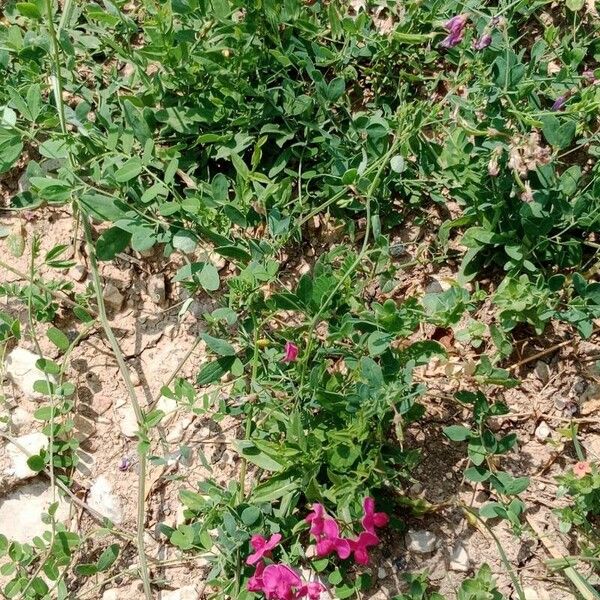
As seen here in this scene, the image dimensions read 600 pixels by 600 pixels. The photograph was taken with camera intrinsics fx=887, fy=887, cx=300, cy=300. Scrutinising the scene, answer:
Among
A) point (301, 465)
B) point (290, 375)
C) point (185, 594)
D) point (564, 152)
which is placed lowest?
point (185, 594)

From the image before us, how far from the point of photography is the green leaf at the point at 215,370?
249 centimetres

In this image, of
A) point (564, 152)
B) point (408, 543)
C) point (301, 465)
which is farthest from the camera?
point (564, 152)

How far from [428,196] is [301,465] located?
93 cm

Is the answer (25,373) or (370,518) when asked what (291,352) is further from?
(25,373)

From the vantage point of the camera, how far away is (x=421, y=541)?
8.15ft

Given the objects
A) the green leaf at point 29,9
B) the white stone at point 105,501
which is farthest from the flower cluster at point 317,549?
the green leaf at point 29,9

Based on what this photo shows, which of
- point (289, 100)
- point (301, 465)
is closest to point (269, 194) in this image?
point (289, 100)

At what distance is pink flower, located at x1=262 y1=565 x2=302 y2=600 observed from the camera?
225 centimetres

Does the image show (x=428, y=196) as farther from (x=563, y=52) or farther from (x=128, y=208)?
(x=128, y=208)

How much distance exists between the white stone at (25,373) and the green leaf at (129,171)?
69cm

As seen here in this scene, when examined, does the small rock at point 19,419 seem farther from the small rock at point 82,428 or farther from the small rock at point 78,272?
the small rock at point 78,272

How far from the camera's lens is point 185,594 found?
2.53m

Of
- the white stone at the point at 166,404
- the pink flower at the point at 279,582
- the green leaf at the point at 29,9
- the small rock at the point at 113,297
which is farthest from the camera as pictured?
the small rock at the point at 113,297

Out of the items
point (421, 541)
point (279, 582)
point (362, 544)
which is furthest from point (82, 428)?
point (421, 541)
